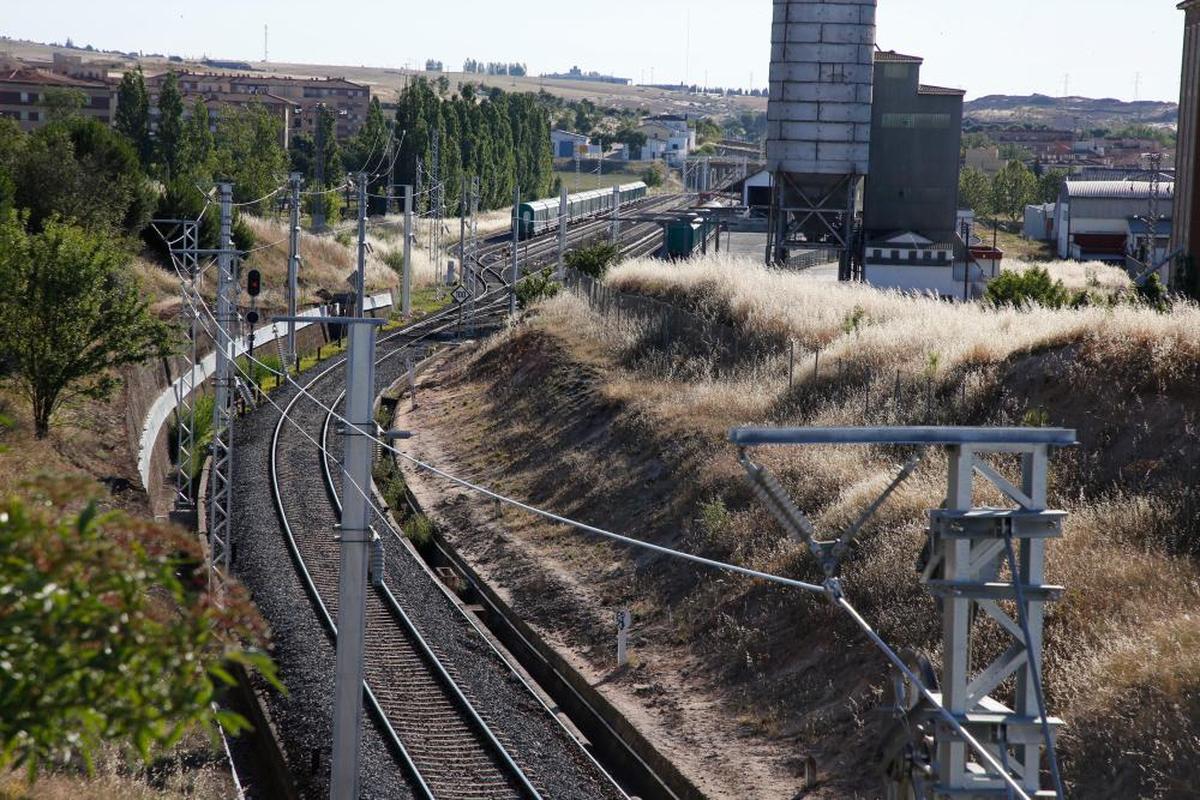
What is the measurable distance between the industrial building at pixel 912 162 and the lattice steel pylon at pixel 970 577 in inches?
1358

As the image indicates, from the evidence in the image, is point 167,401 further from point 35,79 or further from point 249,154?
point 35,79

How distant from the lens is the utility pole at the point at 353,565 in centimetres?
1190

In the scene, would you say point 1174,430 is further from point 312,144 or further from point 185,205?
point 312,144

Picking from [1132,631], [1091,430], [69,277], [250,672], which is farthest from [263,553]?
[1132,631]

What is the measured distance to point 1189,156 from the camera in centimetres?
3281

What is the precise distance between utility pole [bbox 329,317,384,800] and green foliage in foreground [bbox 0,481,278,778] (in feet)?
24.2

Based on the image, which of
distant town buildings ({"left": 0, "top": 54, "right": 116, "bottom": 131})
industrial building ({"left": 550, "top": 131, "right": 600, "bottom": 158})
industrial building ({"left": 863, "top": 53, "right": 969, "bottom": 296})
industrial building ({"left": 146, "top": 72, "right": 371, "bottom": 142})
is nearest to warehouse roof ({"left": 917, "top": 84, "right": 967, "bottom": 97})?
industrial building ({"left": 863, "top": 53, "right": 969, "bottom": 296})

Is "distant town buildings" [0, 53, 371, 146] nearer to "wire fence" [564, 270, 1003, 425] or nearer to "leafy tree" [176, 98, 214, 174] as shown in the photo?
"leafy tree" [176, 98, 214, 174]

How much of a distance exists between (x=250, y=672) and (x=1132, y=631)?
984cm

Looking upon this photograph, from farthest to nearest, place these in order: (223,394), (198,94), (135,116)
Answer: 1. (198,94)
2. (135,116)
3. (223,394)

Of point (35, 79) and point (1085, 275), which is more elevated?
point (35, 79)

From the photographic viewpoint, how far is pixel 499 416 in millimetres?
30656

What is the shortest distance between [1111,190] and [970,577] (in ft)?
221

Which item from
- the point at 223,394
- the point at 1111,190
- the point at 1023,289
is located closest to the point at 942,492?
the point at 223,394
